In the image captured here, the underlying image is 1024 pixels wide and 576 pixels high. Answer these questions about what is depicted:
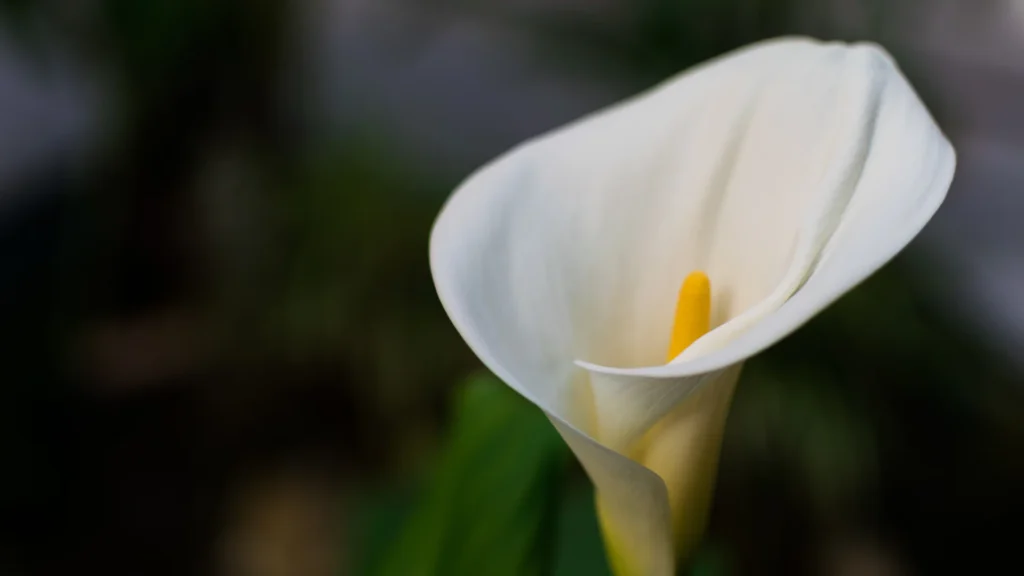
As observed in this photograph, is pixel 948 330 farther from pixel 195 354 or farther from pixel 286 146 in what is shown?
pixel 195 354

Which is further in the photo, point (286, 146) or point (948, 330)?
point (286, 146)

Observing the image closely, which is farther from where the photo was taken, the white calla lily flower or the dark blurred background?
the dark blurred background

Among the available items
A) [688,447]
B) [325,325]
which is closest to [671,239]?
[688,447]

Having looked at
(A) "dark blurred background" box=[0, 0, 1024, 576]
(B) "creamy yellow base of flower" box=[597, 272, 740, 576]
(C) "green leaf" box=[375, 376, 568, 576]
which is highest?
(B) "creamy yellow base of flower" box=[597, 272, 740, 576]

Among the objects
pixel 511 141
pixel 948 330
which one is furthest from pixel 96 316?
pixel 948 330

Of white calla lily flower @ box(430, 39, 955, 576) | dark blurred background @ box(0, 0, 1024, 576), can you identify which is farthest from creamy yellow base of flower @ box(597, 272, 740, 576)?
dark blurred background @ box(0, 0, 1024, 576)

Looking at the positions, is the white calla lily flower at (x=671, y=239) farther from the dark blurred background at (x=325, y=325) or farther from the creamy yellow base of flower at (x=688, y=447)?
the dark blurred background at (x=325, y=325)

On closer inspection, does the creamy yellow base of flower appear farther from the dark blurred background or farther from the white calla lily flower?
the dark blurred background
